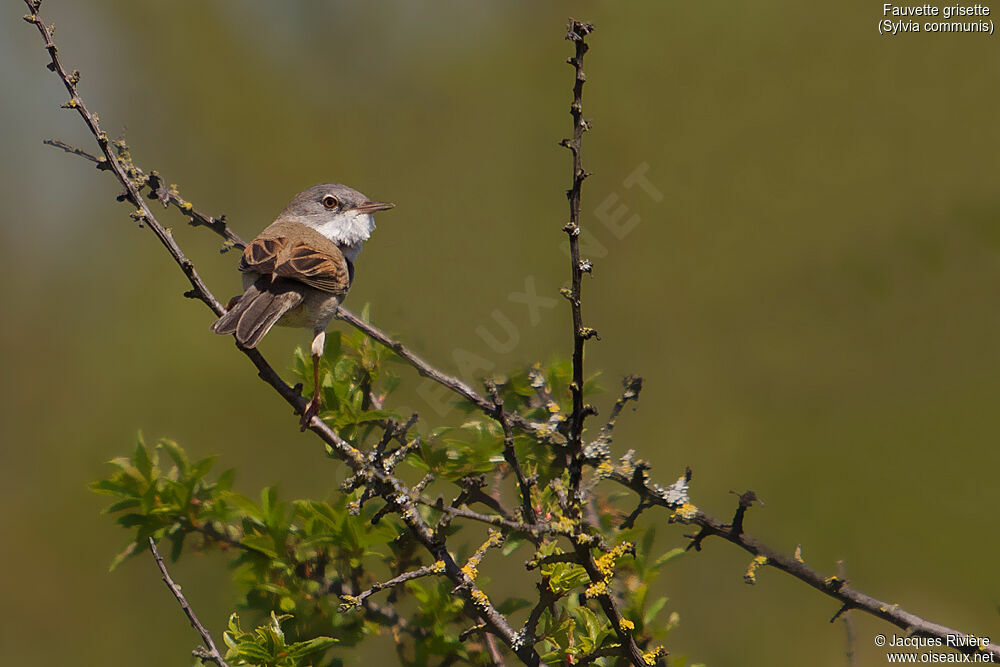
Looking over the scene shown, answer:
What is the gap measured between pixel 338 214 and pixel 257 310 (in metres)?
1.28

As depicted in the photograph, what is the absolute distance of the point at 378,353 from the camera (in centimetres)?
300

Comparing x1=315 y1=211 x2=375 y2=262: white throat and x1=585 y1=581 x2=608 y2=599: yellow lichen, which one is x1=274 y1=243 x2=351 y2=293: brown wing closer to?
x1=315 y1=211 x2=375 y2=262: white throat

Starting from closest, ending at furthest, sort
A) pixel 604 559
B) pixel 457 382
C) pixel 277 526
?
pixel 604 559 → pixel 457 382 → pixel 277 526

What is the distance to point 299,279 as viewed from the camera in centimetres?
310

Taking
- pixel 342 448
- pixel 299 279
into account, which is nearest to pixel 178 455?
pixel 299 279

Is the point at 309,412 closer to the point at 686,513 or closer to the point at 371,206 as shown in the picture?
the point at 686,513

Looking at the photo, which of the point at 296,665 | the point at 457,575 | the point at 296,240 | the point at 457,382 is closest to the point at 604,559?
the point at 457,575

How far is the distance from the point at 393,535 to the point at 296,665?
473 millimetres

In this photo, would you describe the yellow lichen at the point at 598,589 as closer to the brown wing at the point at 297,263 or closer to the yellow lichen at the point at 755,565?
the yellow lichen at the point at 755,565

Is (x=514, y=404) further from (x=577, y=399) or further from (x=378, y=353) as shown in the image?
(x=577, y=399)

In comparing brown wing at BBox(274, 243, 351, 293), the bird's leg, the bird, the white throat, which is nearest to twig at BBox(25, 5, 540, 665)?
the bird

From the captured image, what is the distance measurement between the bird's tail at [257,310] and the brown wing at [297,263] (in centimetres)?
6

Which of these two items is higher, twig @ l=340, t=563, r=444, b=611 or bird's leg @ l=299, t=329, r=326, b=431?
bird's leg @ l=299, t=329, r=326, b=431

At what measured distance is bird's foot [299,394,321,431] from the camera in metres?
2.30
